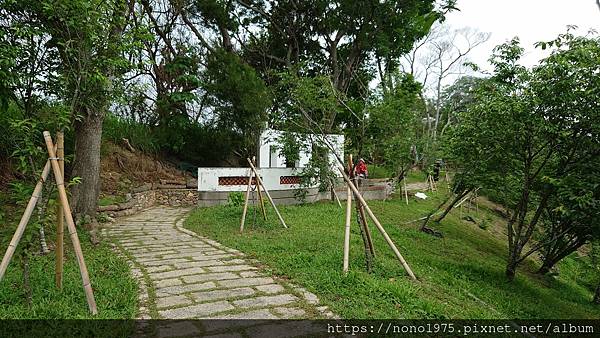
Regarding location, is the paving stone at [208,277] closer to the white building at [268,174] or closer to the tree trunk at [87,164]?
the tree trunk at [87,164]

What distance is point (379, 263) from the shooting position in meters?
4.96

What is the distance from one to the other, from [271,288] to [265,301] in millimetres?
378

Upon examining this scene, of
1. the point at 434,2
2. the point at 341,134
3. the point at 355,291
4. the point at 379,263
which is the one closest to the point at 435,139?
the point at 341,134

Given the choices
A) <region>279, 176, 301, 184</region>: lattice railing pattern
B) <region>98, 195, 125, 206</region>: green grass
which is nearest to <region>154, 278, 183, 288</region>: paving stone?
<region>98, 195, 125, 206</region>: green grass

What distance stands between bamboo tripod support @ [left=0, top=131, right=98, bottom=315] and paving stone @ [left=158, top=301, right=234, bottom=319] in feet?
1.98

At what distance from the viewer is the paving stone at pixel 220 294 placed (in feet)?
11.7

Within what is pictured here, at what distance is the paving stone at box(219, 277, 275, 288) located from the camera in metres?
4.01

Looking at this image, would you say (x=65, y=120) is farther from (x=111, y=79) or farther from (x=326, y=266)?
(x=326, y=266)

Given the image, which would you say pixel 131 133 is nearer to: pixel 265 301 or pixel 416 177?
pixel 265 301

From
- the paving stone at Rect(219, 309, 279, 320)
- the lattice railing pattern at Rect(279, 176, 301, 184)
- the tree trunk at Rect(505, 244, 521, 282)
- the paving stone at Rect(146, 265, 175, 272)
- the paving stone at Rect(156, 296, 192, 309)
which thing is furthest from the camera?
the lattice railing pattern at Rect(279, 176, 301, 184)

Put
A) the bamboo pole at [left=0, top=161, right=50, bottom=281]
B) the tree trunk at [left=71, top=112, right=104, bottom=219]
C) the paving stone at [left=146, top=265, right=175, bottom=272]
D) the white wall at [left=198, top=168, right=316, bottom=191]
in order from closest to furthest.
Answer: the bamboo pole at [left=0, top=161, right=50, bottom=281] → the paving stone at [left=146, top=265, right=175, bottom=272] → the tree trunk at [left=71, top=112, right=104, bottom=219] → the white wall at [left=198, top=168, right=316, bottom=191]

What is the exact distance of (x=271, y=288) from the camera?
394cm

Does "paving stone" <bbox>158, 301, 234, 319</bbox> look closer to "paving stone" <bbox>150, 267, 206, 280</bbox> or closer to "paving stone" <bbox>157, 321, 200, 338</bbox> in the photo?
"paving stone" <bbox>157, 321, 200, 338</bbox>

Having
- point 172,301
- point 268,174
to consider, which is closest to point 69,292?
point 172,301
